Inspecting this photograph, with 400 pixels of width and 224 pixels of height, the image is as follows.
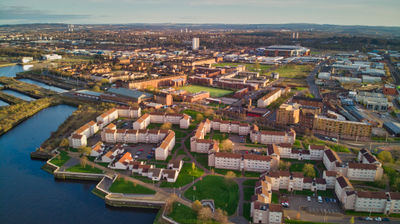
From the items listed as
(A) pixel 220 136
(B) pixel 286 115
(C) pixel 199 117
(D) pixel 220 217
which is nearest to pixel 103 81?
(C) pixel 199 117

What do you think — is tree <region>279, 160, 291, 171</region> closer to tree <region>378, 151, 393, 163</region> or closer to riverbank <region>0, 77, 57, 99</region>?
tree <region>378, 151, 393, 163</region>

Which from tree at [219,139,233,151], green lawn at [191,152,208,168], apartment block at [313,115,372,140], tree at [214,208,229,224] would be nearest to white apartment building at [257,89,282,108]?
apartment block at [313,115,372,140]

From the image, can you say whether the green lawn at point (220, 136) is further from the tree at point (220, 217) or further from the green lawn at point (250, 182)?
the tree at point (220, 217)

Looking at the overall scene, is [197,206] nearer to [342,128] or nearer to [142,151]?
[142,151]

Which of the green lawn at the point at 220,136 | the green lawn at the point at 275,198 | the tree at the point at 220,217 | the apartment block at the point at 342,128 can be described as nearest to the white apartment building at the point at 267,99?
the apartment block at the point at 342,128

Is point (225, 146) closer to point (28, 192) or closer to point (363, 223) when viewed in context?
point (363, 223)

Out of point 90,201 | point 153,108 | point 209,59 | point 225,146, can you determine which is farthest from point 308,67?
point 90,201
